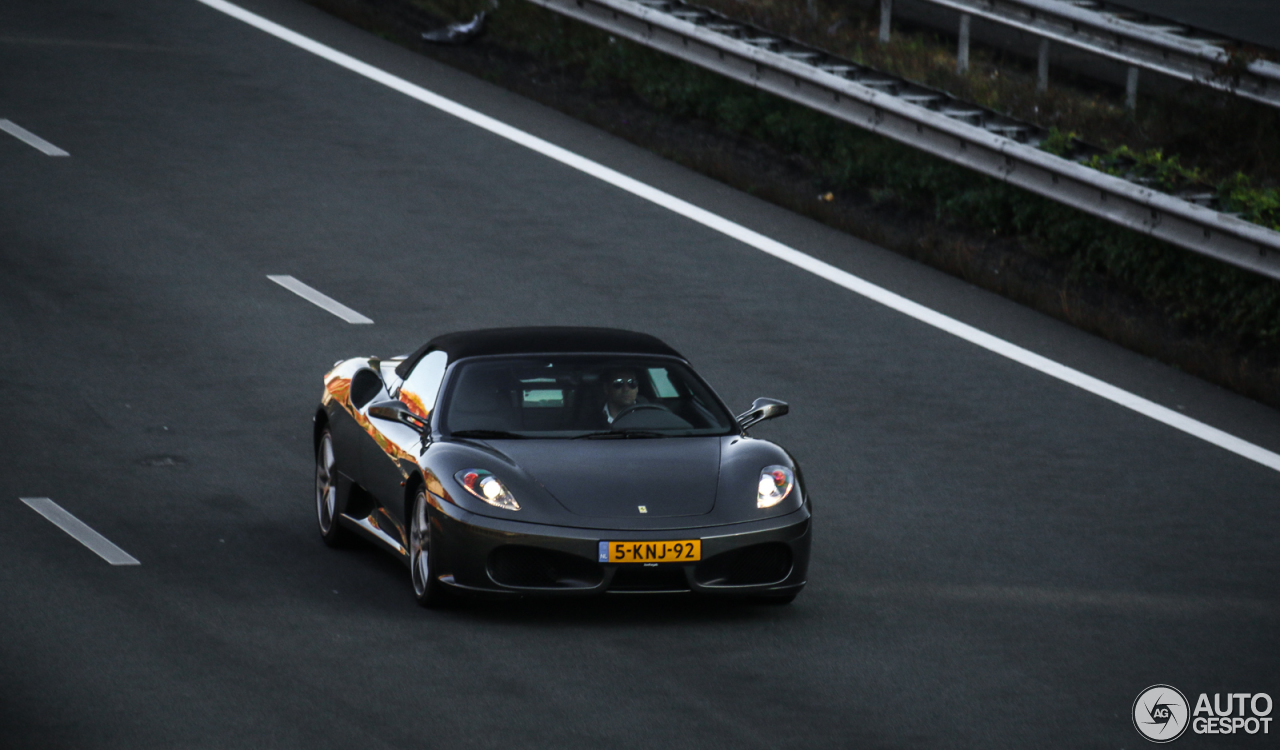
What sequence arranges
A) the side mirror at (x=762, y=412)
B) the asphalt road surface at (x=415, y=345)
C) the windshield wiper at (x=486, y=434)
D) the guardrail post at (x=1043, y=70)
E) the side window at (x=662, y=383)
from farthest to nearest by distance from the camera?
1. the guardrail post at (x=1043, y=70)
2. the side window at (x=662, y=383)
3. the side mirror at (x=762, y=412)
4. the windshield wiper at (x=486, y=434)
5. the asphalt road surface at (x=415, y=345)

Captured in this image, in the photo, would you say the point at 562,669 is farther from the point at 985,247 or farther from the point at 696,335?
the point at 985,247

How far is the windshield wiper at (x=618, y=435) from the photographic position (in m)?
9.87

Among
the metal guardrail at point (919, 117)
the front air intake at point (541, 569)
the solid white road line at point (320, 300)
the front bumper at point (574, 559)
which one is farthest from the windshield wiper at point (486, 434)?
Result: the metal guardrail at point (919, 117)

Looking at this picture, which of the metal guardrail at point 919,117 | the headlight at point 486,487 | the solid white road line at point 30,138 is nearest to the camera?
the headlight at point 486,487

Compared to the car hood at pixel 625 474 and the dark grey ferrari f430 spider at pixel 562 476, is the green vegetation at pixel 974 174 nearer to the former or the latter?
the dark grey ferrari f430 spider at pixel 562 476

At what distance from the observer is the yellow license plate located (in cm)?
910

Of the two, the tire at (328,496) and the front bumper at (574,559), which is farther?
the tire at (328,496)

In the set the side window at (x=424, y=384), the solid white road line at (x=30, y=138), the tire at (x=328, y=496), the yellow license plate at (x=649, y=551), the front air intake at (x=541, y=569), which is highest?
the side window at (x=424, y=384)

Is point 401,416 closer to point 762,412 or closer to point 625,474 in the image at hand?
point 625,474

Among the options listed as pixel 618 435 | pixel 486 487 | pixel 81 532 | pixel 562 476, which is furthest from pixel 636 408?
pixel 81 532

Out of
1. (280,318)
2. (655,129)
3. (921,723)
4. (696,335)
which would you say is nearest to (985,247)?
(696,335)

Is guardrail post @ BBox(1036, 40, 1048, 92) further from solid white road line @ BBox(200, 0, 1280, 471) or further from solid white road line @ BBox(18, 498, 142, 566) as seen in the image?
solid white road line @ BBox(18, 498, 142, 566)

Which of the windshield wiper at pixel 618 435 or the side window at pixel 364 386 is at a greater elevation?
the windshield wiper at pixel 618 435

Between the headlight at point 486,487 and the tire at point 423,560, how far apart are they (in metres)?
0.25
